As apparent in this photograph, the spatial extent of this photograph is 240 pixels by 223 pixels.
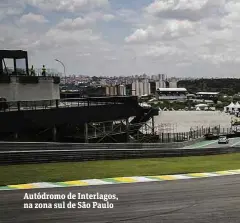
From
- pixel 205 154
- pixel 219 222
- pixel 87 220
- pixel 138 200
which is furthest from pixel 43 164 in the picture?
pixel 205 154

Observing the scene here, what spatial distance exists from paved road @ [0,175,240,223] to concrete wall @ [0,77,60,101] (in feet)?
68.2

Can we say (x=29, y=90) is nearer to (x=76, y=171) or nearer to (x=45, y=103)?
(x=45, y=103)

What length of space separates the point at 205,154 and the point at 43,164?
48.7 ft

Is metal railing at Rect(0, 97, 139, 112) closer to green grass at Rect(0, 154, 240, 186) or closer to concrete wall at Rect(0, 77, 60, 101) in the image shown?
concrete wall at Rect(0, 77, 60, 101)

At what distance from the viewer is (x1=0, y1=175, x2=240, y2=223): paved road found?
9625mm

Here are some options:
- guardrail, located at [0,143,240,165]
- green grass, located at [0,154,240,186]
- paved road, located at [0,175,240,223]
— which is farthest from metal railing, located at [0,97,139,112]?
paved road, located at [0,175,240,223]

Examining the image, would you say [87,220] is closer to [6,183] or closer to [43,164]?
[6,183]

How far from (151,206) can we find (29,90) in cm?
2436

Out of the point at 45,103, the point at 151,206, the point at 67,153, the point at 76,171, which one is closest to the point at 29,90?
the point at 45,103

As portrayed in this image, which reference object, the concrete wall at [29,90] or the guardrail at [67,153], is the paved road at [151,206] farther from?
the concrete wall at [29,90]

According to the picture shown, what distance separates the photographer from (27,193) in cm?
1195

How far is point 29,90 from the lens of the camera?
1305 inches

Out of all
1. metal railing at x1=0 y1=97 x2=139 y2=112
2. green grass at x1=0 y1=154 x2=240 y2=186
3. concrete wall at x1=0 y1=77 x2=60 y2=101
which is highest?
concrete wall at x1=0 y1=77 x2=60 y2=101

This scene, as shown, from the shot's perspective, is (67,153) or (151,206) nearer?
(151,206)
